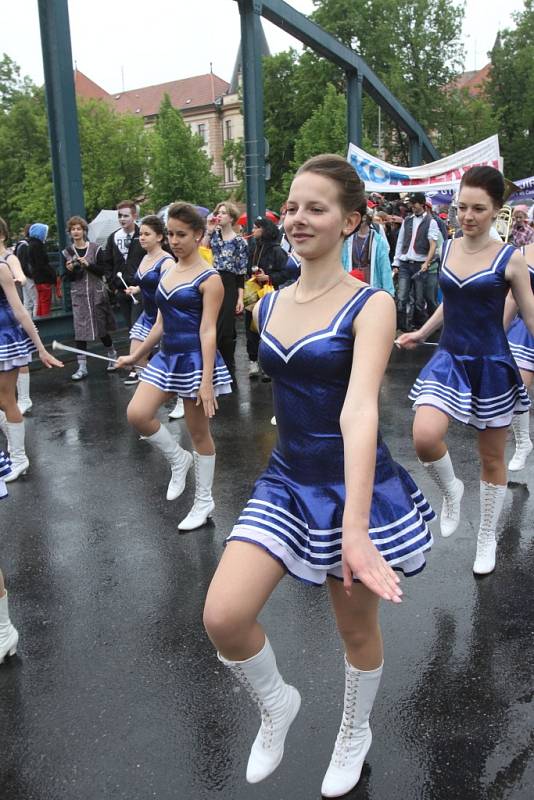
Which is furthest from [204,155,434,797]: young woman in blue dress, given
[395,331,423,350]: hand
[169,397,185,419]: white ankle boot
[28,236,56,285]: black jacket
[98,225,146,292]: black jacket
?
[28,236,56,285]: black jacket

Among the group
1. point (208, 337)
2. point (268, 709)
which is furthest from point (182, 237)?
point (268, 709)

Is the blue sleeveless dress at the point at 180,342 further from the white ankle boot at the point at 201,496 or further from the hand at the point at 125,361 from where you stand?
the white ankle boot at the point at 201,496

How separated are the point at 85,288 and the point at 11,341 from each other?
173 inches

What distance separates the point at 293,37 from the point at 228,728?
55.3 feet

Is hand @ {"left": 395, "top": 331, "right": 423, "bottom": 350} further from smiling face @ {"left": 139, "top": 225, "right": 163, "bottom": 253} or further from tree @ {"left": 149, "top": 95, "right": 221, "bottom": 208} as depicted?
tree @ {"left": 149, "top": 95, "right": 221, "bottom": 208}

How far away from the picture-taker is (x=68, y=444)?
7.17 meters

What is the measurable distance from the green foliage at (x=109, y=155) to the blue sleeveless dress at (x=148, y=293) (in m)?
39.8

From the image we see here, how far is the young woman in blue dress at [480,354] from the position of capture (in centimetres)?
394

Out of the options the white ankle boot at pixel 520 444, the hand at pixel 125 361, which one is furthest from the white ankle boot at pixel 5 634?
the white ankle boot at pixel 520 444

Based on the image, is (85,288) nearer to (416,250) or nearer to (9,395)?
(9,395)

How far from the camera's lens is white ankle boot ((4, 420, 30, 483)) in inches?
233

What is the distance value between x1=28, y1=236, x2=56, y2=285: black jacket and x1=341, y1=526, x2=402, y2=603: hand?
9.72m

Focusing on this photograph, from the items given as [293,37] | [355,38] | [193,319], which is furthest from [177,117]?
[193,319]

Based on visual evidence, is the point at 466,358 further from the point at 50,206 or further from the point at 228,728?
the point at 50,206
